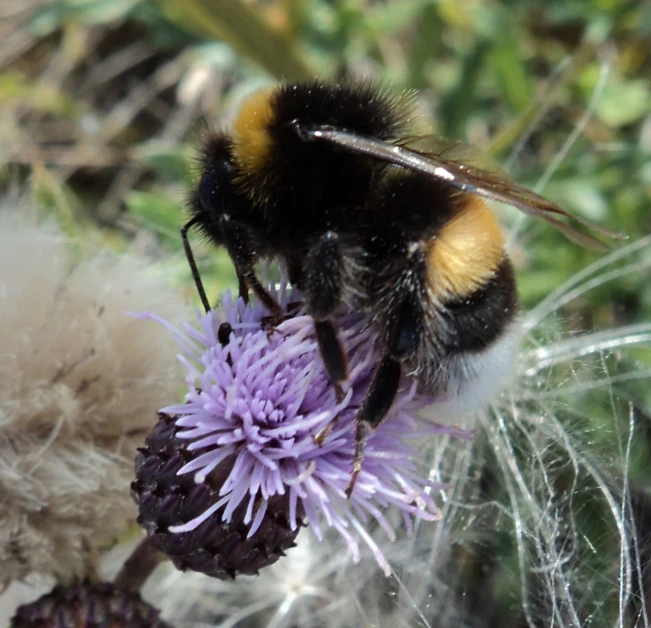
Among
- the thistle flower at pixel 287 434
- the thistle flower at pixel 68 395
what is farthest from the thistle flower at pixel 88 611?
the thistle flower at pixel 287 434

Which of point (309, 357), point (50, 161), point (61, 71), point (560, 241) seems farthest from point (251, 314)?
point (61, 71)

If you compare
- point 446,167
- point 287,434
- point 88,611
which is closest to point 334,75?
point 446,167

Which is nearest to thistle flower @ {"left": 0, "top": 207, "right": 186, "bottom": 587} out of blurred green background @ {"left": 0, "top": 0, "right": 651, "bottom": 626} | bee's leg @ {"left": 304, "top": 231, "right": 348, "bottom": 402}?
blurred green background @ {"left": 0, "top": 0, "right": 651, "bottom": 626}

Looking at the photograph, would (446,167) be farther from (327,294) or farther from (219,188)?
(219,188)

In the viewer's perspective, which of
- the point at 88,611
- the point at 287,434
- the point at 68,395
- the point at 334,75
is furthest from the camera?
the point at 334,75

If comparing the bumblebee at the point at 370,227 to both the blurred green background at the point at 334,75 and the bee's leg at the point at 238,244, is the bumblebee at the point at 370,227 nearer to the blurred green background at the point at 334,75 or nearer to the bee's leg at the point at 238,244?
the bee's leg at the point at 238,244

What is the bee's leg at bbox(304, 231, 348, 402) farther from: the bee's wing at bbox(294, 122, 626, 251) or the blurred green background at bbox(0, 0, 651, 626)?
the blurred green background at bbox(0, 0, 651, 626)
